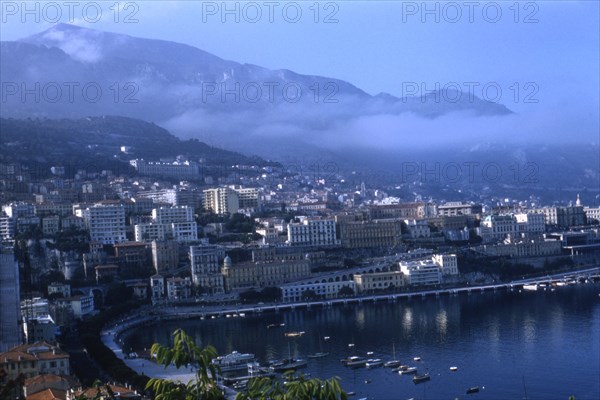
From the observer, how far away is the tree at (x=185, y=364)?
3021 millimetres

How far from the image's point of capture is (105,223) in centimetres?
2870

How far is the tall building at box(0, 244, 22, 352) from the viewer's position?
14055 millimetres

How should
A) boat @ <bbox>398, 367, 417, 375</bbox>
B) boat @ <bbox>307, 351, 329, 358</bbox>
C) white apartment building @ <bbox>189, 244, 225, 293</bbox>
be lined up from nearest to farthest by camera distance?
1. boat @ <bbox>398, 367, 417, 375</bbox>
2. boat @ <bbox>307, 351, 329, 358</bbox>
3. white apartment building @ <bbox>189, 244, 225, 293</bbox>

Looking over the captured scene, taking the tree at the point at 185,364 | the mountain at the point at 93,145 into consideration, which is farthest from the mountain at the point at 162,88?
the tree at the point at 185,364

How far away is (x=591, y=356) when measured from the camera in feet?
50.9

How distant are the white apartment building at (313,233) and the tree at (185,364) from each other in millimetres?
27253

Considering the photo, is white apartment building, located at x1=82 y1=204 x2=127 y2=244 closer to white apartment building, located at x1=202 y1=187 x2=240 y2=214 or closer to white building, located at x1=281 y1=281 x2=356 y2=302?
white building, located at x1=281 y1=281 x2=356 y2=302

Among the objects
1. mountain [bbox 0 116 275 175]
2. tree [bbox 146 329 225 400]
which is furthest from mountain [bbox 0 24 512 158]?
tree [bbox 146 329 225 400]

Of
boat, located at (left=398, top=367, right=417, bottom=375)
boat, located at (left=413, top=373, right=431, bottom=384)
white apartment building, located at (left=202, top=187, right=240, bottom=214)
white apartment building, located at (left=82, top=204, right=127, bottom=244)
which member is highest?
white apartment building, located at (left=202, top=187, right=240, bottom=214)

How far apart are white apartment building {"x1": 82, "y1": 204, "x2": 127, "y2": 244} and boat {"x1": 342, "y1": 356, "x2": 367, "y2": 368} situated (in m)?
13.9

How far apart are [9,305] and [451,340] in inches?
323

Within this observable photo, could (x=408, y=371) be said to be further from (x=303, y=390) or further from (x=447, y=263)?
(x=447, y=263)

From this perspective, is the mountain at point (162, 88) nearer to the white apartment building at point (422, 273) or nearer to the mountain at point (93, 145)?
the mountain at point (93, 145)

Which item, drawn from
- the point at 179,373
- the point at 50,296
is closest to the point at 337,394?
the point at 179,373
